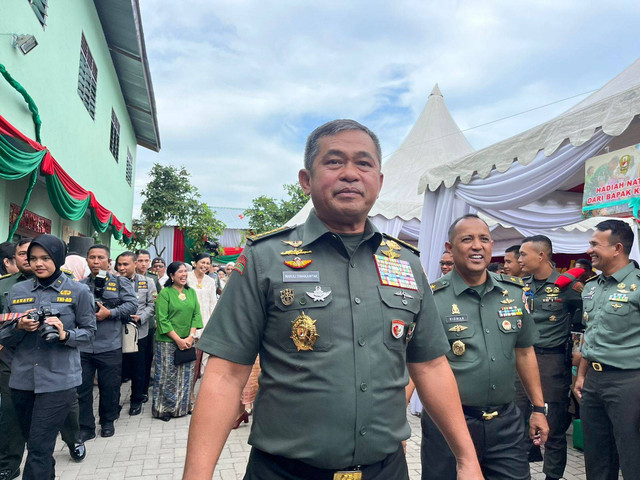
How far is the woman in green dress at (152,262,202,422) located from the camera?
5.58 m

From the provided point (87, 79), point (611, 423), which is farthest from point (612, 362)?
point (87, 79)

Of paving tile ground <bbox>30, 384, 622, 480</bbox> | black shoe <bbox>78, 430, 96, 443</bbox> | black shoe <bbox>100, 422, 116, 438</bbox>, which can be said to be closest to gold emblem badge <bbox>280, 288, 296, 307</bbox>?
paving tile ground <bbox>30, 384, 622, 480</bbox>

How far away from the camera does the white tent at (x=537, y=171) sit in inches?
156

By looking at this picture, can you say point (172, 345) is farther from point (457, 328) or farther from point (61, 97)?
point (61, 97)

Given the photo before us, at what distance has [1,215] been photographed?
5.61 meters

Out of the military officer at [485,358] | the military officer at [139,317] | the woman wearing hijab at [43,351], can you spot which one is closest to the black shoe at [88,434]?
the military officer at [139,317]

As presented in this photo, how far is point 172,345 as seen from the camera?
563cm

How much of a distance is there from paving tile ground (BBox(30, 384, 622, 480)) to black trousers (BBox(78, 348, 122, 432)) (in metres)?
0.22

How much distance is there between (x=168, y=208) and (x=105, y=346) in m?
13.4

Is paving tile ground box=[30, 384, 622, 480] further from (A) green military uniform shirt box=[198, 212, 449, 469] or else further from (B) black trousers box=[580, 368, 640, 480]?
(A) green military uniform shirt box=[198, 212, 449, 469]

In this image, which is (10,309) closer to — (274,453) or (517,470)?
(274,453)

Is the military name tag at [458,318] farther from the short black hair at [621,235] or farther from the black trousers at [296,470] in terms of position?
the short black hair at [621,235]

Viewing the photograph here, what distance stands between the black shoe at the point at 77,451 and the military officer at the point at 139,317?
5.29 feet

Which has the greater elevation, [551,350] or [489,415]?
[551,350]
